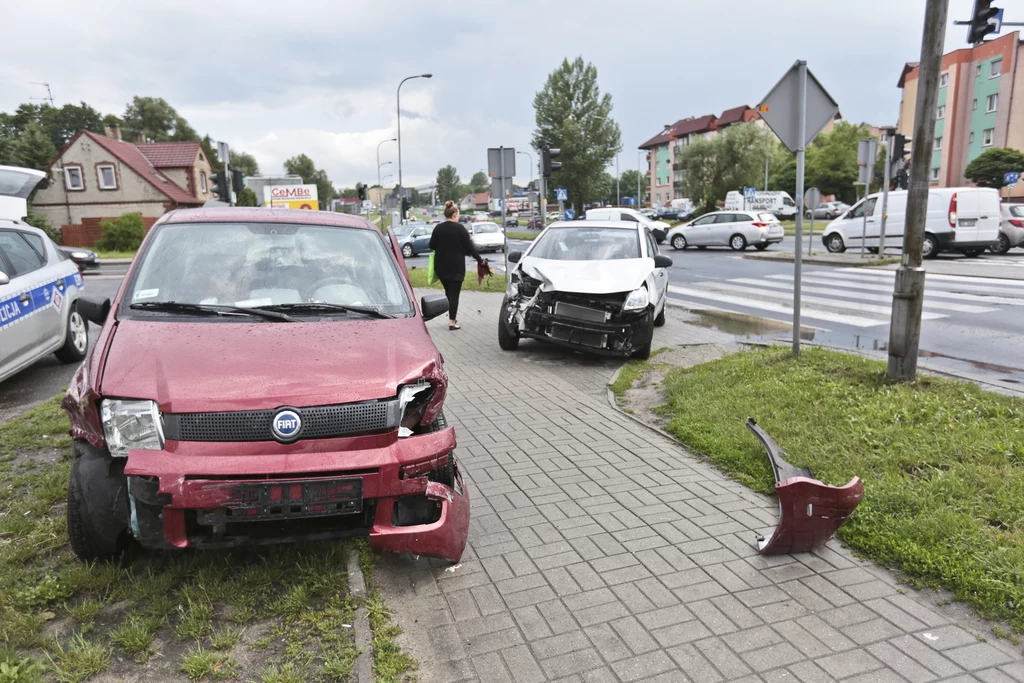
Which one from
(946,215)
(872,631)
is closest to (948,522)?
(872,631)

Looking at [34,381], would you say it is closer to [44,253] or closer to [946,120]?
[44,253]

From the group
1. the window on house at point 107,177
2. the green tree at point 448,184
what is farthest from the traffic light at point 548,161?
the green tree at point 448,184

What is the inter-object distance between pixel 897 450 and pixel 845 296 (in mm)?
10576

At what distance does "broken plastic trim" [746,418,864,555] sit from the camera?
350cm

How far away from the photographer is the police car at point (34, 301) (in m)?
6.89

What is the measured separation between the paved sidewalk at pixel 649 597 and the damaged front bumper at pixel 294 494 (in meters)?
0.40

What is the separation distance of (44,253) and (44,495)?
16.3 feet

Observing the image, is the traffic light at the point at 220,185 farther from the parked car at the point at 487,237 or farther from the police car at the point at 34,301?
the parked car at the point at 487,237

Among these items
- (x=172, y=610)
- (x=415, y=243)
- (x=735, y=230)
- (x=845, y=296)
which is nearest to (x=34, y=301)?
(x=172, y=610)

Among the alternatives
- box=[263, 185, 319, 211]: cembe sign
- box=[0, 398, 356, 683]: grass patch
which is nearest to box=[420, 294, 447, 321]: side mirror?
box=[0, 398, 356, 683]: grass patch

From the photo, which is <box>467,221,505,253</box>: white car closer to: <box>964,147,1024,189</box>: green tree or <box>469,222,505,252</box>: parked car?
<box>469,222,505,252</box>: parked car

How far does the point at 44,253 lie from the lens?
8109 mm

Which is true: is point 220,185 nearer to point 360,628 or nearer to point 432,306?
point 432,306

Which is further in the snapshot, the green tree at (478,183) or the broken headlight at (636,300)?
the green tree at (478,183)
